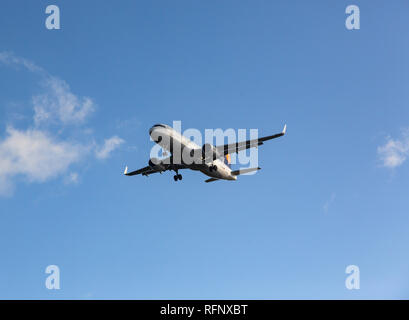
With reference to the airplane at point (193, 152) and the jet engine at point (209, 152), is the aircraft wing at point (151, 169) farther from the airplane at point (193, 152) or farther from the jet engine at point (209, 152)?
the jet engine at point (209, 152)

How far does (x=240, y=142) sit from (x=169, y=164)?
461 inches

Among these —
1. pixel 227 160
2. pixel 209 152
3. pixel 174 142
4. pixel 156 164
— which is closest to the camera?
pixel 174 142

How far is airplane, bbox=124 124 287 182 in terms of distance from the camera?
184 ft

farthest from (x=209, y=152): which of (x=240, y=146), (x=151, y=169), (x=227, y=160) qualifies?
(x=151, y=169)

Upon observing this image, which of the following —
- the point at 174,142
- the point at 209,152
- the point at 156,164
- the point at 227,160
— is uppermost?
the point at 174,142

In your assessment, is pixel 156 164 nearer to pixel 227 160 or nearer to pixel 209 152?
pixel 209 152

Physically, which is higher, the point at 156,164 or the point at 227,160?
the point at 227,160

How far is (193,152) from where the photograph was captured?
192ft

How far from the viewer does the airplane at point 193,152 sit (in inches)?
2210

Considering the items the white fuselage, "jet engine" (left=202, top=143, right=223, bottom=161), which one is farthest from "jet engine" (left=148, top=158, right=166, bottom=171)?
"jet engine" (left=202, top=143, right=223, bottom=161)

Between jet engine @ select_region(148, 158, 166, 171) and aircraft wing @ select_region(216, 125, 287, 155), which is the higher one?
aircraft wing @ select_region(216, 125, 287, 155)

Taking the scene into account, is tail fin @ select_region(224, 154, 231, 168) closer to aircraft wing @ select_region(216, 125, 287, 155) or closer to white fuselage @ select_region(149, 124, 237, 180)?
white fuselage @ select_region(149, 124, 237, 180)

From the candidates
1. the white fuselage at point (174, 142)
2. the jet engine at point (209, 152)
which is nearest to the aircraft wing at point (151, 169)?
the white fuselage at point (174, 142)
